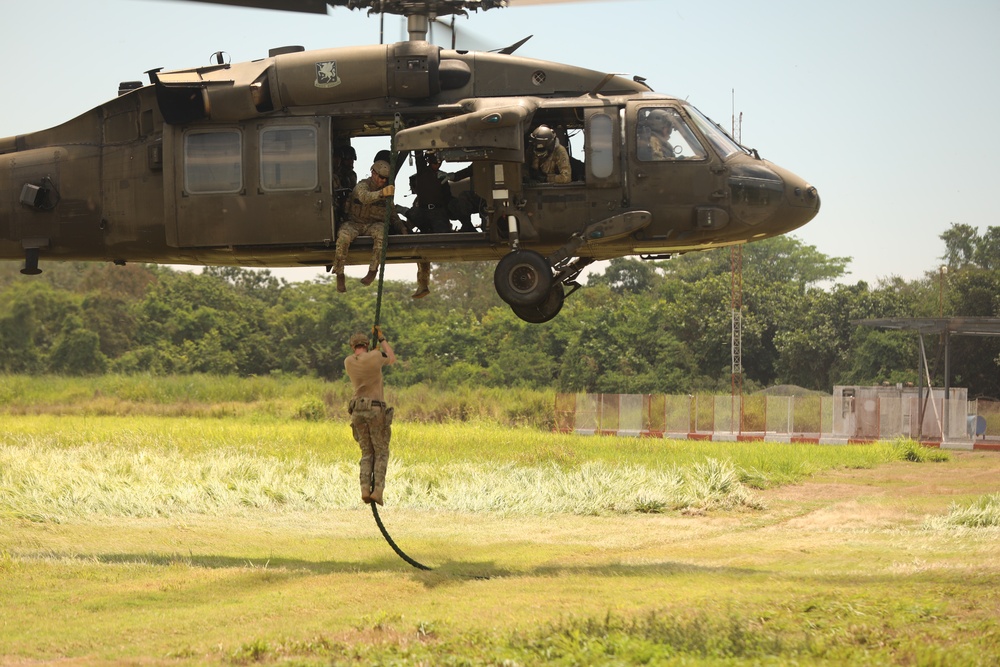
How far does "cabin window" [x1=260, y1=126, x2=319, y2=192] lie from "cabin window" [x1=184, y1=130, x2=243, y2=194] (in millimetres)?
283

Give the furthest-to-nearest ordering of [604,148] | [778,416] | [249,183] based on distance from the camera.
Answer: [778,416]
[249,183]
[604,148]

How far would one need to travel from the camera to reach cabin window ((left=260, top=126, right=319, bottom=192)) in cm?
1221

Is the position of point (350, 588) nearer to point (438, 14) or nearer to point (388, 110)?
point (388, 110)

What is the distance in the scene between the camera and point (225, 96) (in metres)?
12.3

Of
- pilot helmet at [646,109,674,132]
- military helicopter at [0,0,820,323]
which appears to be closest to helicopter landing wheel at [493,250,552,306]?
military helicopter at [0,0,820,323]

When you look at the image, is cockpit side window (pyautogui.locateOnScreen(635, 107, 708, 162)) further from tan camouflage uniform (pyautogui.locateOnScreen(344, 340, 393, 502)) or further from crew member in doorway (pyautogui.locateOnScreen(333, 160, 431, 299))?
tan camouflage uniform (pyautogui.locateOnScreen(344, 340, 393, 502))

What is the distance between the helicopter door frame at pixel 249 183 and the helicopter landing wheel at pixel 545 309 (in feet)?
7.20

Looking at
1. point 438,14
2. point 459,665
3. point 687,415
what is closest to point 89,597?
point 459,665

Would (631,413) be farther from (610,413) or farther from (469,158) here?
(469,158)

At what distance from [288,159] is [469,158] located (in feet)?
6.44

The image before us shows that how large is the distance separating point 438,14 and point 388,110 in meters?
1.12

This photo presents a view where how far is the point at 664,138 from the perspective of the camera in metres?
12.1

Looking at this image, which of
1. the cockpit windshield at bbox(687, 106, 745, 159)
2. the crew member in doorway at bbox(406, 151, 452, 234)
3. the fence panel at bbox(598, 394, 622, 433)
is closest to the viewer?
the cockpit windshield at bbox(687, 106, 745, 159)

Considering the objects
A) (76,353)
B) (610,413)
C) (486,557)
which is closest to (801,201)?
(486,557)
